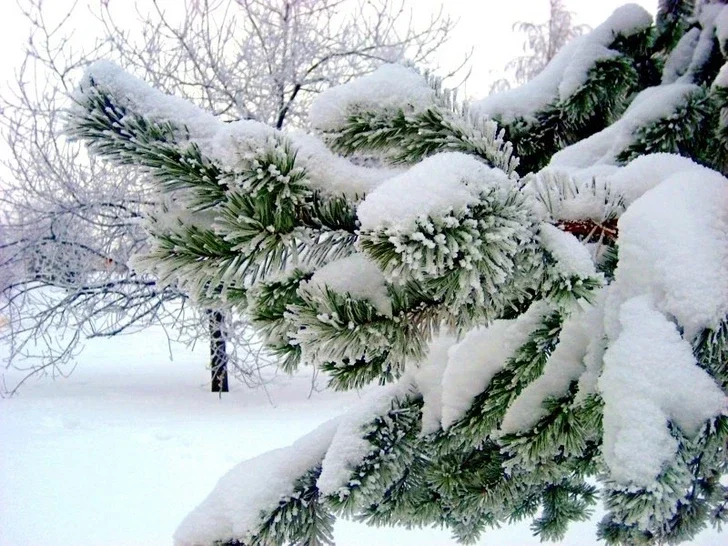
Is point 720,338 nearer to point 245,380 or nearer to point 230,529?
point 230,529

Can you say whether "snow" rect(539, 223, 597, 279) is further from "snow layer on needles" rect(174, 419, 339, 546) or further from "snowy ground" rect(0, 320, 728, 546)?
"snowy ground" rect(0, 320, 728, 546)

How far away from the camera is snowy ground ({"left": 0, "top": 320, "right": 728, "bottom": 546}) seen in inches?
136

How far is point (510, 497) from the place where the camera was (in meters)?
1.06

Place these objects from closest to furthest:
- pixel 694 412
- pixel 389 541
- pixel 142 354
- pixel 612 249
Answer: pixel 694 412
pixel 612 249
pixel 389 541
pixel 142 354

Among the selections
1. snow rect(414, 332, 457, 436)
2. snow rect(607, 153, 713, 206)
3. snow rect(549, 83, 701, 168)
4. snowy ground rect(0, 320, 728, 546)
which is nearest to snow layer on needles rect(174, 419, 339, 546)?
snow rect(414, 332, 457, 436)

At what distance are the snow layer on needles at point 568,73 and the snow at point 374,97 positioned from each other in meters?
0.70

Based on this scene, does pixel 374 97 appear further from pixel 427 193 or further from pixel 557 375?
pixel 557 375

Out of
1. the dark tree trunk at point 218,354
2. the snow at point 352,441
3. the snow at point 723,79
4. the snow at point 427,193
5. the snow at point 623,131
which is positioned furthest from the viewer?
the dark tree trunk at point 218,354

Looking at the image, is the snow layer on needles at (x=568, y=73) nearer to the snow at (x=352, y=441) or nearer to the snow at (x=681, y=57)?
the snow at (x=681, y=57)

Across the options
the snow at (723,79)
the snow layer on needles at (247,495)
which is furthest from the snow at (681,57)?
the snow layer on needles at (247,495)

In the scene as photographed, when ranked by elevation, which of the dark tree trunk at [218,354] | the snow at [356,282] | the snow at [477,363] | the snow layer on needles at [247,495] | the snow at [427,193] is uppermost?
the snow at [427,193]

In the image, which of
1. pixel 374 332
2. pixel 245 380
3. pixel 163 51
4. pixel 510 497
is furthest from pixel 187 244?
pixel 163 51

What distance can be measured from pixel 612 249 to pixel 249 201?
0.52 meters

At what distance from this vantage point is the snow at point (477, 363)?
0.81 m
